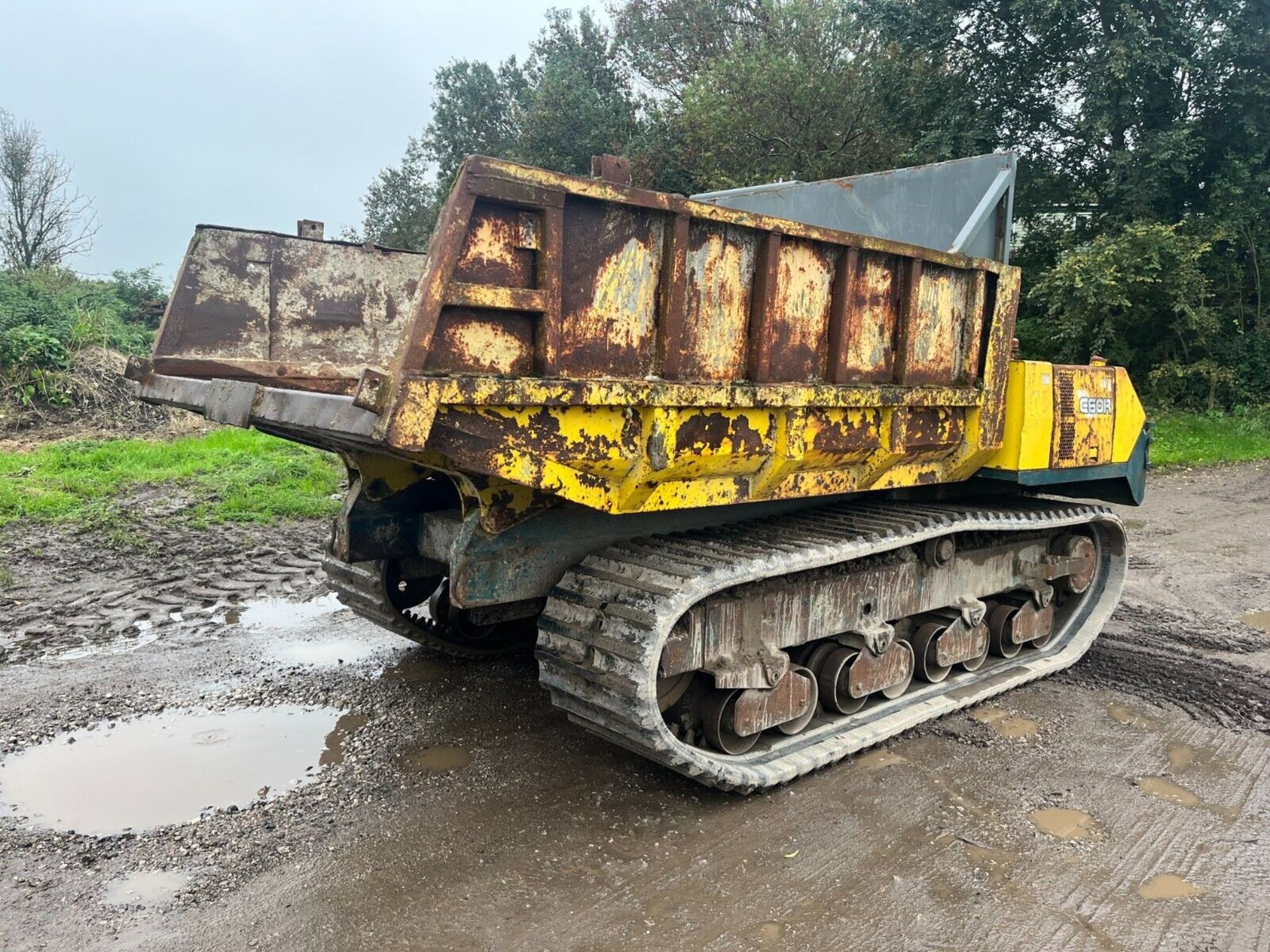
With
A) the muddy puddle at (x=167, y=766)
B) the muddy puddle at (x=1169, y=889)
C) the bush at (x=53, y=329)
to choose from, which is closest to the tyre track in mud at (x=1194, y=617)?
the muddy puddle at (x=1169, y=889)

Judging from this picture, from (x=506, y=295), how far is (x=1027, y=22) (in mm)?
17264

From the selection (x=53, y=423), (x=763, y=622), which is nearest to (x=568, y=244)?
(x=763, y=622)

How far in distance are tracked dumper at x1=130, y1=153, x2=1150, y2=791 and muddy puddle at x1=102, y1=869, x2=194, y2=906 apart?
133cm

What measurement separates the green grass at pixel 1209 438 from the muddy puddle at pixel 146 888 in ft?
44.2

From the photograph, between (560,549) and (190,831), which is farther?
(560,549)

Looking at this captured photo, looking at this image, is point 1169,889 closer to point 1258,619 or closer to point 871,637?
point 871,637

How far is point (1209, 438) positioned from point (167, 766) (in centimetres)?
1586

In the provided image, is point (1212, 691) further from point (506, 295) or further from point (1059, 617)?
point (506, 295)

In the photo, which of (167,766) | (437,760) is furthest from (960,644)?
(167,766)

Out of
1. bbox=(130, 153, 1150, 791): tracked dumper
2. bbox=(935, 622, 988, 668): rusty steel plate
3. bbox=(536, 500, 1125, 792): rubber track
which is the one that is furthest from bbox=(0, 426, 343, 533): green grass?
bbox=(935, 622, 988, 668): rusty steel plate

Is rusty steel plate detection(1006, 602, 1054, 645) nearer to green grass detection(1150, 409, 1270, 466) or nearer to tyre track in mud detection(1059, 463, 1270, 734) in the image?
tyre track in mud detection(1059, 463, 1270, 734)

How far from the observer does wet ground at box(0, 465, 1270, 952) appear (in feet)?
9.88

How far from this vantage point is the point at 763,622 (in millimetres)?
4102

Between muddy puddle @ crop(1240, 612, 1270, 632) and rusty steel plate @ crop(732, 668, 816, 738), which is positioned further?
muddy puddle @ crop(1240, 612, 1270, 632)
